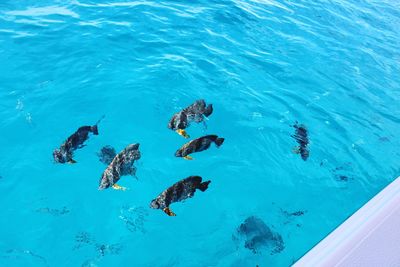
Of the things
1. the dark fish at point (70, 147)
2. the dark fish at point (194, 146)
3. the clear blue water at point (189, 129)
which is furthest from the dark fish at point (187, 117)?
the dark fish at point (70, 147)

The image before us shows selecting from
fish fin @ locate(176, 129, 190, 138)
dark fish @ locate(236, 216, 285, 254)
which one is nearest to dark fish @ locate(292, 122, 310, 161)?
dark fish @ locate(236, 216, 285, 254)

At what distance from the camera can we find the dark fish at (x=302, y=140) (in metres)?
8.34

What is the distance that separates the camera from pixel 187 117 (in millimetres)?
7984

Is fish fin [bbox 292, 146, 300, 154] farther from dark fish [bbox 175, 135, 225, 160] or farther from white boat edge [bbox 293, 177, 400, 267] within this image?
white boat edge [bbox 293, 177, 400, 267]

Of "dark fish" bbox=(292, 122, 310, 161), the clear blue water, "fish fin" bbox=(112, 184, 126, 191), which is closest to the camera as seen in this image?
the clear blue water

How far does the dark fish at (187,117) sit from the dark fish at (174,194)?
167 centimetres

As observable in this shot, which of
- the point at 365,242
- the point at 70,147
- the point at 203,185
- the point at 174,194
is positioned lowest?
the point at 70,147

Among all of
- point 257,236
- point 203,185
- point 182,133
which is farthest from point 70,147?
point 257,236

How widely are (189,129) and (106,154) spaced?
6.55 ft

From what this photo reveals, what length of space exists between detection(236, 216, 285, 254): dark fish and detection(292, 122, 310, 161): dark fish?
2.28 metres

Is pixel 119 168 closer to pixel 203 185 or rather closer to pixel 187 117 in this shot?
pixel 203 185

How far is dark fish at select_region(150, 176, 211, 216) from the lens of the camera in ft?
19.8

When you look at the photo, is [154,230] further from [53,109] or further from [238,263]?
[53,109]

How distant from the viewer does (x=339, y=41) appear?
46.7 ft
